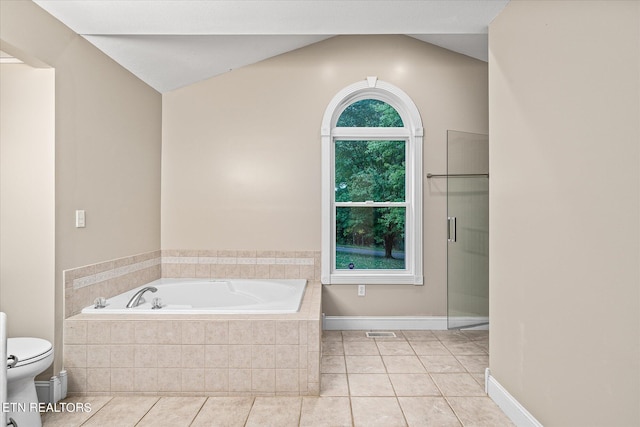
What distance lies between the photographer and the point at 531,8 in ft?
6.55

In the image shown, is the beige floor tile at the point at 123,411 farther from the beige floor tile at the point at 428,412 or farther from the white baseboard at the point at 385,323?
the white baseboard at the point at 385,323

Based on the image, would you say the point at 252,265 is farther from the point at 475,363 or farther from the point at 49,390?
the point at 475,363

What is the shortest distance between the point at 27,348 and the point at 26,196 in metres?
0.88

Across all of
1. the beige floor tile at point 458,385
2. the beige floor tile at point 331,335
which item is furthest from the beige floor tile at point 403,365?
the beige floor tile at point 331,335

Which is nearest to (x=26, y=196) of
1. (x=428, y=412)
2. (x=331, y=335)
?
(x=331, y=335)

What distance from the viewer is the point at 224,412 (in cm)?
227

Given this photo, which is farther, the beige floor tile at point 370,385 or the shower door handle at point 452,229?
the shower door handle at point 452,229

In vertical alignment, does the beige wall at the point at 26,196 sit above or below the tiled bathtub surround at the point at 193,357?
above

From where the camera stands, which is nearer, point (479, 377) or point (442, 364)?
point (479, 377)

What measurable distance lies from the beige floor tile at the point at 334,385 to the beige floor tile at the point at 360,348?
45cm

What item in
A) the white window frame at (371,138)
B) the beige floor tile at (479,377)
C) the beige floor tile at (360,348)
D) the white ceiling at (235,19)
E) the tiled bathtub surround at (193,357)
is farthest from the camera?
the white window frame at (371,138)

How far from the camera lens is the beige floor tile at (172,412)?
2160 millimetres

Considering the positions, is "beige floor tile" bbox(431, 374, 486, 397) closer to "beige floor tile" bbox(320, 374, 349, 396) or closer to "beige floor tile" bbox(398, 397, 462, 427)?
"beige floor tile" bbox(398, 397, 462, 427)

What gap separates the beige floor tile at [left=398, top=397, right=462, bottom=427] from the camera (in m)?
2.17
